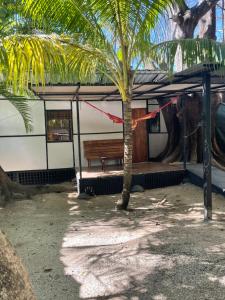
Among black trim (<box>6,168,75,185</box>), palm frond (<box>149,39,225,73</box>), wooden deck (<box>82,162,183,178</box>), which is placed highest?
palm frond (<box>149,39,225,73</box>)

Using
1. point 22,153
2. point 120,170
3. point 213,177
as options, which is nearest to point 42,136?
point 22,153

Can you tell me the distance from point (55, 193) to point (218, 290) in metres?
5.86

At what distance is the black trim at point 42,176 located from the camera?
9771 millimetres

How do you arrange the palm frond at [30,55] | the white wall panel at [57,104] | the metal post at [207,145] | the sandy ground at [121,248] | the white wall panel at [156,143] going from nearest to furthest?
1. the sandy ground at [121,248]
2. the palm frond at [30,55]
3. the metal post at [207,145]
4. the white wall panel at [57,104]
5. the white wall panel at [156,143]

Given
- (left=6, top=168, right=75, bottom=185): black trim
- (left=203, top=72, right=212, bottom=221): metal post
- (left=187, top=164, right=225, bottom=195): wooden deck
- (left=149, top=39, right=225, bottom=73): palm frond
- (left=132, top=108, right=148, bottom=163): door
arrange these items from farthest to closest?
(left=132, top=108, right=148, bottom=163): door
(left=6, top=168, right=75, bottom=185): black trim
(left=187, top=164, right=225, bottom=195): wooden deck
(left=203, top=72, right=212, bottom=221): metal post
(left=149, top=39, right=225, bottom=73): palm frond

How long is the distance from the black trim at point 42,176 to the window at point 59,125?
0.97 metres

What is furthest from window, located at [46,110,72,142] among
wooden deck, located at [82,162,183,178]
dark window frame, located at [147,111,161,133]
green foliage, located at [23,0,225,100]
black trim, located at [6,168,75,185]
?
green foliage, located at [23,0,225,100]

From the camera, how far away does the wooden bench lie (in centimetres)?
995

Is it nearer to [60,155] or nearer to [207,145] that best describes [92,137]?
[60,155]

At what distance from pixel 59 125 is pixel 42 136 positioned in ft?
2.06

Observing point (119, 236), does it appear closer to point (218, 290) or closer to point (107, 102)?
point (218, 290)

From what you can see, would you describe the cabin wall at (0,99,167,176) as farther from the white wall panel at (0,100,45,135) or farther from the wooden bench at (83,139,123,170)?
the wooden bench at (83,139,123,170)

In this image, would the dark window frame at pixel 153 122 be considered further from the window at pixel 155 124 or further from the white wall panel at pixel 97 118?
the white wall panel at pixel 97 118

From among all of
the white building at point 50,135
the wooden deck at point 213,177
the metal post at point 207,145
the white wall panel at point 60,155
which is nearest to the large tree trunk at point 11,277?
the metal post at point 207,145
